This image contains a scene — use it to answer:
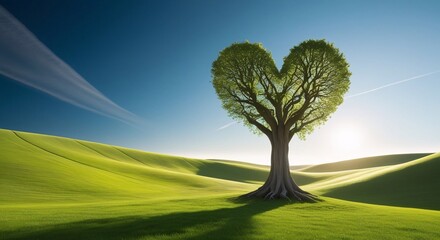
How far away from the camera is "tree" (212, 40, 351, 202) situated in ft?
123

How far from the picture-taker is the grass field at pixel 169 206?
56.0ft

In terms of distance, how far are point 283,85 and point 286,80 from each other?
2.38 feet

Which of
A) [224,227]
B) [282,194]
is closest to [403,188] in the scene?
[282,194]

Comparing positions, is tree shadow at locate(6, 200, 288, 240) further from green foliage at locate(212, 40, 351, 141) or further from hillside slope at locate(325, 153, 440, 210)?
hillside slope at locate(325, 153, 440, 210)

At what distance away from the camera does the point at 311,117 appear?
41.9 metres

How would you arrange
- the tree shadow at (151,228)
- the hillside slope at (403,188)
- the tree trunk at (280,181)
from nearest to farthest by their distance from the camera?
the tree shadow at (151,228) → the tree trunk at (280,181) → the hillside slope at (403,188)

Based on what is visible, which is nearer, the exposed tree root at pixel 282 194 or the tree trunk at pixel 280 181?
the exposed tree root at pixel 282 194

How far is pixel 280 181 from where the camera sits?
1433 inches

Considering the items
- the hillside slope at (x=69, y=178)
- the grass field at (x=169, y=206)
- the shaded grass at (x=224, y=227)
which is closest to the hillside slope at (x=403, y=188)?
the grass field at (x=169, y=206)

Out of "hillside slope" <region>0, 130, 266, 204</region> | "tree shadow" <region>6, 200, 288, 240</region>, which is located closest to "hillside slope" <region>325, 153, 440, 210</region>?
"hillside slope" <region>0, 130, 266, 204</region>

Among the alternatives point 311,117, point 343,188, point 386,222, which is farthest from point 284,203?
point 343,188

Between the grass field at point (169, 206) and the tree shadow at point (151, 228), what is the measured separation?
5 cm

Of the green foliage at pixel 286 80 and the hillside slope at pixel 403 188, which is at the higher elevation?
the green foliage at pixel 286 80

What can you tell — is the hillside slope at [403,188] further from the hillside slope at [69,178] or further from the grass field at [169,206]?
the hillside slope at [69,178]
